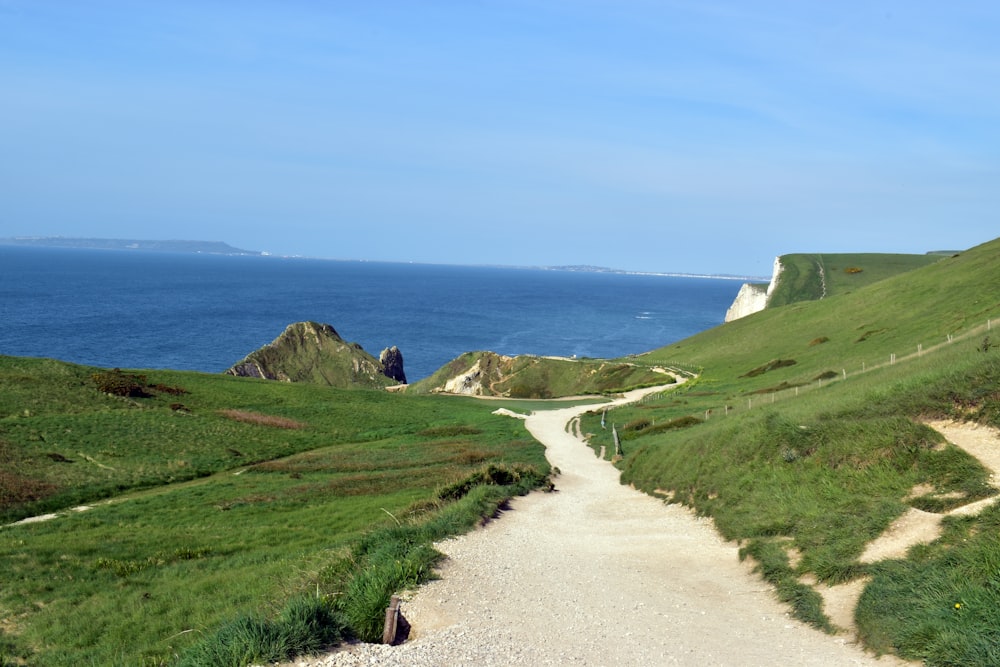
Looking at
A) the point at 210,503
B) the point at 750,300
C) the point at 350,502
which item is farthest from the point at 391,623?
the point at 750,300

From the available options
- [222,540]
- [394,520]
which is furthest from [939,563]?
[222,540]

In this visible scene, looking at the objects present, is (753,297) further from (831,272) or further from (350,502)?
(350,502)

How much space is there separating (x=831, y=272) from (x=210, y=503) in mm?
165717

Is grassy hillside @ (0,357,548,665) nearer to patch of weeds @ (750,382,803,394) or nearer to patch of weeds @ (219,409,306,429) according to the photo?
patch of weeds @ (219,409,306,429)

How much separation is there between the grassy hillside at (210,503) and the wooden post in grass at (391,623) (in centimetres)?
50

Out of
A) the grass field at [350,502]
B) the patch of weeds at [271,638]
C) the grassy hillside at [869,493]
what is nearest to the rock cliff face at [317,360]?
the grass field at [350,502]

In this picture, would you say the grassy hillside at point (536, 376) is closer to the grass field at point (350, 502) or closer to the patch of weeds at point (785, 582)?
the grass field at point (350, 502)

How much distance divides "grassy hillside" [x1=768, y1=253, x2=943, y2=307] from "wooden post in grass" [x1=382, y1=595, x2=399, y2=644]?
151 m

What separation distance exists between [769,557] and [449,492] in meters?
11.5

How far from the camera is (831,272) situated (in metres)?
170

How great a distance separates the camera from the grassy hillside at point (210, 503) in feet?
54.7

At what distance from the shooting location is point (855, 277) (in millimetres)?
160625

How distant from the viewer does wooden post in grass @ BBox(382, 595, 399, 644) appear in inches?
499

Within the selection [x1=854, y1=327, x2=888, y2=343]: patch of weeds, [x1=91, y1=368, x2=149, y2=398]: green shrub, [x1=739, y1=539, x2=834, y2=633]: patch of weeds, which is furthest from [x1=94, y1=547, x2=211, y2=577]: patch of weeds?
[x1=854, y1=327, x2=888, y2=343]: patch of weeds
